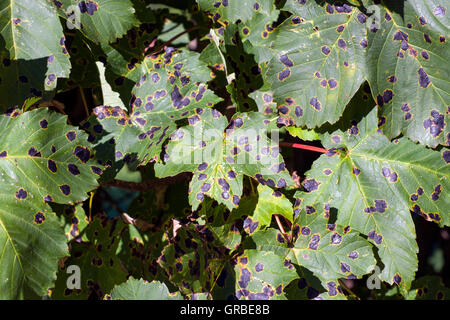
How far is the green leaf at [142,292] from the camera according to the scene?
4.34ft

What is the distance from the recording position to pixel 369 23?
1384 mm

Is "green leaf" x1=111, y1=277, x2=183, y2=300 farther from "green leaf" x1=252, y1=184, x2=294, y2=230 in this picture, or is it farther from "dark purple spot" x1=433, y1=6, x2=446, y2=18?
"dark purple spot" x1=433, y1=6, x2=446, y2=18

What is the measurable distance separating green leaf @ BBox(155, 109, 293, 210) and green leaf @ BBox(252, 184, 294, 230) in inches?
7.2

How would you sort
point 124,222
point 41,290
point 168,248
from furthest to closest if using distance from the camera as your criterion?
point 124,222
point 168,248
point 41,290

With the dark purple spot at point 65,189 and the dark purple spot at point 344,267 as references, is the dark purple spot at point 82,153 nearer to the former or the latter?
the dark purple spot at point 65,189

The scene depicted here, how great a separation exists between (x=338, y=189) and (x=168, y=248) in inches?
21.7

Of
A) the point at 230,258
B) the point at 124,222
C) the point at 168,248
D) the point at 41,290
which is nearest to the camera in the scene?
the point at 41,290

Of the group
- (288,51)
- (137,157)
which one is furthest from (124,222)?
(288,51)

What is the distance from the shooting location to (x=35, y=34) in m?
1.39

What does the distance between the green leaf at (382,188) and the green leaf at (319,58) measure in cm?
18

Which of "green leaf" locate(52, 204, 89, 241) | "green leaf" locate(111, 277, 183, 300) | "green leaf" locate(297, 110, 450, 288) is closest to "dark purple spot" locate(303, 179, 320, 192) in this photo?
"green leaf" locate(297, 110, 450, 288)

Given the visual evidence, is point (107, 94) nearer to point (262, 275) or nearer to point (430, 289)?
point (262, 275)

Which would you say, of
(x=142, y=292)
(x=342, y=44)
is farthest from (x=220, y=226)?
(x=342, y=44)

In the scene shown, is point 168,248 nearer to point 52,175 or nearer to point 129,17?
point 52,175
